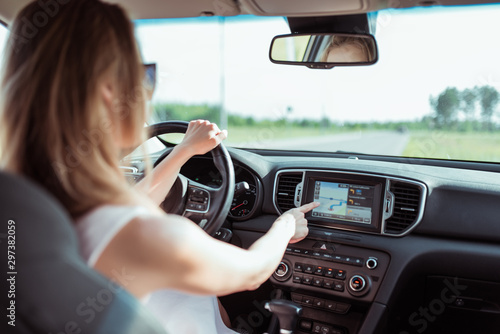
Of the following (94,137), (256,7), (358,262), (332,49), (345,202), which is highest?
(256,7)

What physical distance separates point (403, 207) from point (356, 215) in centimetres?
26

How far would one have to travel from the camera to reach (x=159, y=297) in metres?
2.16

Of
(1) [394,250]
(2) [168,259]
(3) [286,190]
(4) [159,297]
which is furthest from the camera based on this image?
(3) [286,190]

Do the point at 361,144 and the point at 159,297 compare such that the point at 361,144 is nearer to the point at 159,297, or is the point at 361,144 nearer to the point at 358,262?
the point at 358,262

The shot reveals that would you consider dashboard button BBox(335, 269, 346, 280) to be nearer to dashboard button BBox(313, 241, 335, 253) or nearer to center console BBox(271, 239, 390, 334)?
center console BBox(271, 239, 390, 334)

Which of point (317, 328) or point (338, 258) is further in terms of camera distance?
point (317, 328)

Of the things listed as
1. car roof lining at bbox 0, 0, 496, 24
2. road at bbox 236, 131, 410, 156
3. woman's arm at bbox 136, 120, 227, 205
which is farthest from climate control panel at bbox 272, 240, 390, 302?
road at bbox 236, 131, 410, 156

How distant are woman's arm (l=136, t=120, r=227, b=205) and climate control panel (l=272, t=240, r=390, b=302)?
955 mm

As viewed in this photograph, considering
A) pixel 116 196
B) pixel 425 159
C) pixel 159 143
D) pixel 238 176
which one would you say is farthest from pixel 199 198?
pixel 425 159

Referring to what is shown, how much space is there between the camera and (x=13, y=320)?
1082 mm

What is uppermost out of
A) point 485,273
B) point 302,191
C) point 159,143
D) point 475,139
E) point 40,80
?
point 40,80

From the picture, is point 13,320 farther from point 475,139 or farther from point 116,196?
point 475,139

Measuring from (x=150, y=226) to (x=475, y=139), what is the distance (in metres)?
21.3

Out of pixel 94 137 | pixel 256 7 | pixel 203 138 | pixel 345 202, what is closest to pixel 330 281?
pixel 345 202
